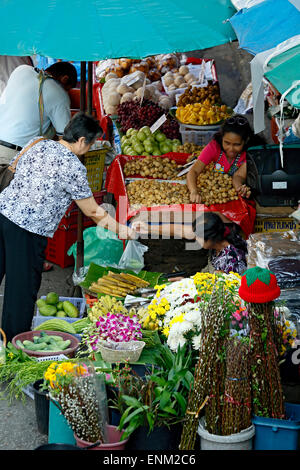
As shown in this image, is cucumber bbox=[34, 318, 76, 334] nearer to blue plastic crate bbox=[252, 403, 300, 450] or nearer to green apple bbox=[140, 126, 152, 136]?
blue plastic crate bbox=[252, 403, 300, 450]

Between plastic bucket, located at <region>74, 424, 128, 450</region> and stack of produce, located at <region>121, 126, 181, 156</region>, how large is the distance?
Answer: 420 centimetres

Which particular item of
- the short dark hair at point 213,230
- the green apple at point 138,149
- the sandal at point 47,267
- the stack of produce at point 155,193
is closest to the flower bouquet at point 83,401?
the short dark hair at point 213,230

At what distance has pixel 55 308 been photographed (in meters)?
5.00

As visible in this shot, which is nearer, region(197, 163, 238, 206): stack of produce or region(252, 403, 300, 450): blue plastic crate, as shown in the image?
region(252, 403, 300, 450): blue plastic crate

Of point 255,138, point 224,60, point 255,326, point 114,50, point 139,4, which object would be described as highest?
point 224,60

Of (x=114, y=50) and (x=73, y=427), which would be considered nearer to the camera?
(x=73, y=427)

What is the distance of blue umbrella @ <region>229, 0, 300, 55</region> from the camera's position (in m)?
3.78

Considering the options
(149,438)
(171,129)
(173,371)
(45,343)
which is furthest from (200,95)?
(149,438)

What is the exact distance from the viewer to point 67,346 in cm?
429

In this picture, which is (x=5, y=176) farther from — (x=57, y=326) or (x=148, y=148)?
(x=148, y=148)

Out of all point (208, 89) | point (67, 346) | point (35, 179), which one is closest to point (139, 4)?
point (35, 179)

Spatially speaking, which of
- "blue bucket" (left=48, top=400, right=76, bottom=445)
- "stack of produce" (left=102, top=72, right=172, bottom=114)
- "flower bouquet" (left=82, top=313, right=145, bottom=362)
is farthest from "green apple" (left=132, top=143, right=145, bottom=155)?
"blue bucket" (left=48, top=400, right=76, bottom=445)
